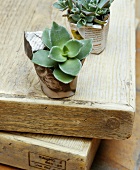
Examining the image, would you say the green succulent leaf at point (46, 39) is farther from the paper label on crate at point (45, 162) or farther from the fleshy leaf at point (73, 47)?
the paper label on crate at point (45, 162)

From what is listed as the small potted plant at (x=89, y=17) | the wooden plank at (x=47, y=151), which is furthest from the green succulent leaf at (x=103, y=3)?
the wooden plank at (x=47, y=151)

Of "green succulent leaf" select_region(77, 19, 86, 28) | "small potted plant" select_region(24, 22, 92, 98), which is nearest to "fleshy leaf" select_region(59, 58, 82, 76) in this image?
"small potted plant" select_region(24, 22, 92, 98)

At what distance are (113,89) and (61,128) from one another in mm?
138

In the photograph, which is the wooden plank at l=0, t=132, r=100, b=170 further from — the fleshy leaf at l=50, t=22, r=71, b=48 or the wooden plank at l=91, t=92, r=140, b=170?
the fleshy leaf at l=50, t=22, r=71, b=48

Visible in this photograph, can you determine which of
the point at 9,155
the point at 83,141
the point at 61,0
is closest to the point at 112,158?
the point at 83,141

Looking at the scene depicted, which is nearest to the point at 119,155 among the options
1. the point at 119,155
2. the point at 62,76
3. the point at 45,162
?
the point at 119,155

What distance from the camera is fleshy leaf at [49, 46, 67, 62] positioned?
848mm

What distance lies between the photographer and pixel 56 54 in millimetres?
858

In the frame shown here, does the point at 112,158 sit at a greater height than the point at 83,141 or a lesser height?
lesser

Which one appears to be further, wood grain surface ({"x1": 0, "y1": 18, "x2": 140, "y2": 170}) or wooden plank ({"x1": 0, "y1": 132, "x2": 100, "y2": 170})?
wood grain surface ({"x1": 0, "y1": 18, "x2": 140, "y2": 170})

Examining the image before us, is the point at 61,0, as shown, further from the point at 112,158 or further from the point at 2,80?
the point at 112,158

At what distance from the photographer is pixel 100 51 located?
106cm

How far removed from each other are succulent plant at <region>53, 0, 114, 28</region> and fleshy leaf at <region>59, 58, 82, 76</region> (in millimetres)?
149

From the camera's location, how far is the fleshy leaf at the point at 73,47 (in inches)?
34.1
